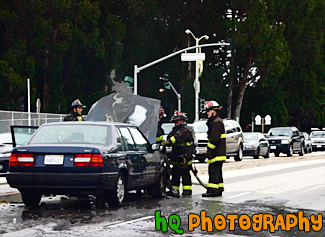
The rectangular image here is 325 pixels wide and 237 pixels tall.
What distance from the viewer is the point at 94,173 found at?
12.0 m

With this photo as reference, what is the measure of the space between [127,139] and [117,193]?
4.35ft

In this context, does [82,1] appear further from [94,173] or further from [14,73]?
[94,173]

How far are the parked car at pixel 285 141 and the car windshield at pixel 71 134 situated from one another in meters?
30.2

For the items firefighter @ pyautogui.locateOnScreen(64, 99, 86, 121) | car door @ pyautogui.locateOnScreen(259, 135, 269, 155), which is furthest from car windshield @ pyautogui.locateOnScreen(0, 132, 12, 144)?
car door @ pyautogui.locateOnScreen(259, 135, 269, 155)

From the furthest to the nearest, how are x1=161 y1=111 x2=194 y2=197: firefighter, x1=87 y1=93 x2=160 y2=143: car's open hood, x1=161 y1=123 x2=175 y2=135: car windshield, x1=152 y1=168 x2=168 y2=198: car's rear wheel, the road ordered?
x1=161 y1=123 x2=175 y2=135: car windshield, x1=87 y1=93 x2=160 y2=143: car's open hood, x1=161 y1=111 x2=194 y2=197: firefighter, x1=152 y1=168 x2=168 y2=198: car's rear wheel, the road

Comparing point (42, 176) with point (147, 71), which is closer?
point (42, 176)

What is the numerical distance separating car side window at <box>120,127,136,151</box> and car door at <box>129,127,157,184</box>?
18cm

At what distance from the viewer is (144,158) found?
13953mm

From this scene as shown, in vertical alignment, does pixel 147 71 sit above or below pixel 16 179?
above

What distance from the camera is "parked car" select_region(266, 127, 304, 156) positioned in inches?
1652

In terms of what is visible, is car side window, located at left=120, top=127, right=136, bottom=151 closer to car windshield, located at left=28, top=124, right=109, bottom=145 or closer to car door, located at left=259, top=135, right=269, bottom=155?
car windshield, located at left=28, top=124, right=109, bottom=145

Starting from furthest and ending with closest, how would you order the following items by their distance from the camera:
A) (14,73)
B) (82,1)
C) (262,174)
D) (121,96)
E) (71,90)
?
(71,90), (82,1), (14,73), (262,174), (121,96)

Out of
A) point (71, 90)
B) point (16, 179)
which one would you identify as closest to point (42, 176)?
point (16, 179)

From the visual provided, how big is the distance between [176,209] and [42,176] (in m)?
2.33
